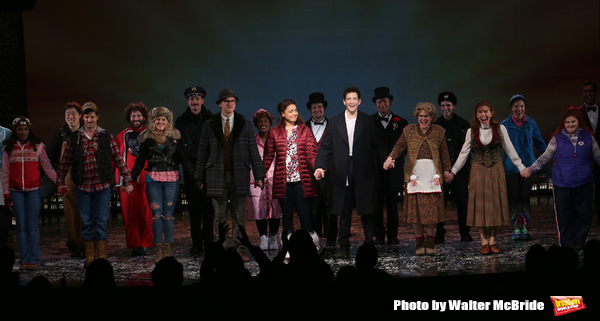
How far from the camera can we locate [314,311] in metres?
2.32

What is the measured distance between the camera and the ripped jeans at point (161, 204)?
225 inches

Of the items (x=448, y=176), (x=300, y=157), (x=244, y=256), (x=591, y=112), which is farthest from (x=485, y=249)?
(x=591, y=112)

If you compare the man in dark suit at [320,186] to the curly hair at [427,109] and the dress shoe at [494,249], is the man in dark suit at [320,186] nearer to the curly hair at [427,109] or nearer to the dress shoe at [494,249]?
the curly hair at [427,109]

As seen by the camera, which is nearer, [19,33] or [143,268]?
[143,268]

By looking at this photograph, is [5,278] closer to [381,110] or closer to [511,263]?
[511,263]

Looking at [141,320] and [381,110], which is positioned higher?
[381,110]

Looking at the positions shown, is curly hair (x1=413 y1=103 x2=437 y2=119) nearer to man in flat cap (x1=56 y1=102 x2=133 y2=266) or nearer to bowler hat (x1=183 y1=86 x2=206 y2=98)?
bowler hat (x1=183 y1=86 x2=206 y2=98)

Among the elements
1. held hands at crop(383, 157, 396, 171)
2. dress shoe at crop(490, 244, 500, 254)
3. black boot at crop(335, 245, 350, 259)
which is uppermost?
held hands at crop(383, 157, 396, 171)

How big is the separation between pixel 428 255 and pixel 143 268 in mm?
2578

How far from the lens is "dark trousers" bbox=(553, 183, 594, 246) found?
573 centimetres

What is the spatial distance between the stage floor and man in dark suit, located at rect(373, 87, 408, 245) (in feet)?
0.75

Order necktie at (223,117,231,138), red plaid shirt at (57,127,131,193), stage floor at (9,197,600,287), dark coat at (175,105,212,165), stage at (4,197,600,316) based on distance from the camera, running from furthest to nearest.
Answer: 1. dark coat at (175,105,212,165)
2. necktie at (223,117,231,138)
3. red plaid shirt at (57,127,131,193)
4. stage floor at (9,197,600,287)
5. stage at (4,197,600,316)

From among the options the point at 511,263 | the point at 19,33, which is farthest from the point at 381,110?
the point at 19,33

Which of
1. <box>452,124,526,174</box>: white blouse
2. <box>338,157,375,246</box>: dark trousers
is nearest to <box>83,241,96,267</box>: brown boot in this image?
<box>338,157,375,246</box>: dark trousers
